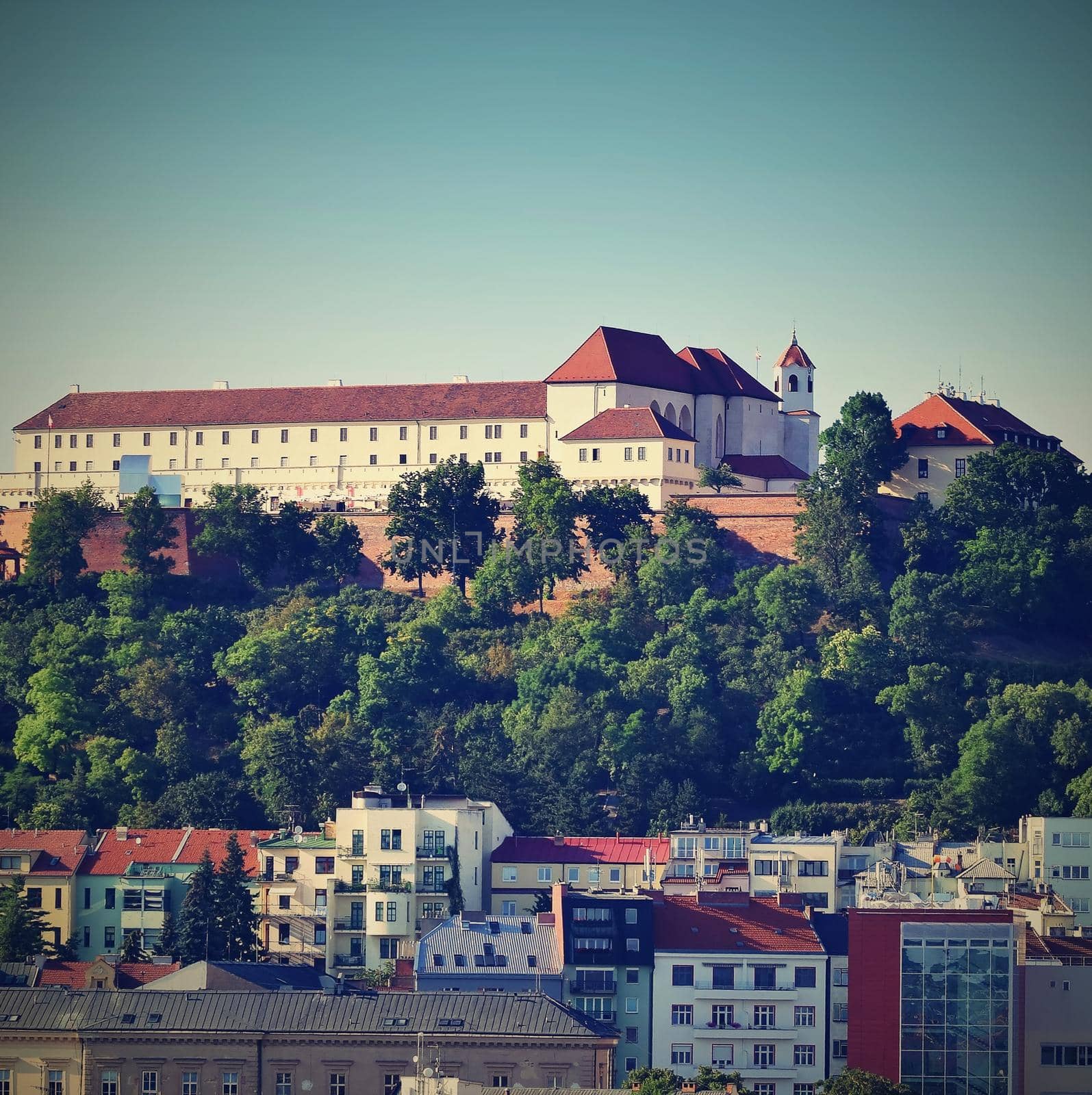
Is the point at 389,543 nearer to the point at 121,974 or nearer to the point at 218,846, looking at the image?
the point at 218,846

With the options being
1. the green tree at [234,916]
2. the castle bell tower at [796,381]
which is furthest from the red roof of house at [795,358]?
the green tree at [234,916]

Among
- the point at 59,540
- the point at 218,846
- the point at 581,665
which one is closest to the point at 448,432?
the point at 59,540

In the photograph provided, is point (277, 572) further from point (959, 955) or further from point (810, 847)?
point (959, 955)

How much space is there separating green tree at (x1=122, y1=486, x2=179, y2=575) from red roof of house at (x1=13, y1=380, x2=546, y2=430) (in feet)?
26.9

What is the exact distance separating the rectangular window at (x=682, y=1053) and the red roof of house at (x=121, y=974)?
9653 millimetres

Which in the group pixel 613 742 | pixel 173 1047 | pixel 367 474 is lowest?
pixel 173 1047

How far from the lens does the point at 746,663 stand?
289 ft

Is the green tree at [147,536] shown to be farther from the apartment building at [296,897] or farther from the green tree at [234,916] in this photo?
the green tree at [234,916]

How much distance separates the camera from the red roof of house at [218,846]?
7550 cm

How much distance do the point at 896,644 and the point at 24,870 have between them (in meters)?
25.4

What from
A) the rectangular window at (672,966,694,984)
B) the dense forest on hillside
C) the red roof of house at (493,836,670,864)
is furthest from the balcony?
Answer: the dense forest on hillside

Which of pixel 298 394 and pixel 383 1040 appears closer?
pixel 383 1040

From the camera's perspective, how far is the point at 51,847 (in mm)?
76125

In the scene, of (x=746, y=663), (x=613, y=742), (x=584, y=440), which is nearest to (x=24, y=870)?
(x=613, y=742)
